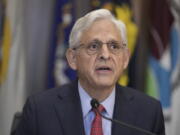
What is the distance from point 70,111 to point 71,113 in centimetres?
1

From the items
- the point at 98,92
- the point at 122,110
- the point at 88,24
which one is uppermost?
the point at 88,24

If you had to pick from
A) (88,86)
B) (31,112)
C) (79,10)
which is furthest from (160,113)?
(79,10)

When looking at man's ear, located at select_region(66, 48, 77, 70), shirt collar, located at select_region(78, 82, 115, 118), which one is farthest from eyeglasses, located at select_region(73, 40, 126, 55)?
shirt collar, located at select_region(78, 82, 115, 118)

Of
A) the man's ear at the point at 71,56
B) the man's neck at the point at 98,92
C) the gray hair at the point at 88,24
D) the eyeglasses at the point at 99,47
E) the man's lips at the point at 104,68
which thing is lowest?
the man's neck at the point at 98,92

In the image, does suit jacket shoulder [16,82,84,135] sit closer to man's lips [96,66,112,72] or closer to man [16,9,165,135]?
man [16,9,165,135]

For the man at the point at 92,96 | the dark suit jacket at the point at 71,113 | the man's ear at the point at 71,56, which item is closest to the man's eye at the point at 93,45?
the man at the point at 92,96

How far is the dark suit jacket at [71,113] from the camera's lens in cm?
181

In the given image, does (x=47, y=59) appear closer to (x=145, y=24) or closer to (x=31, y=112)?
(x=145, y=24)

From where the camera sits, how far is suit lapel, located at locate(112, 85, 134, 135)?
6.02ft

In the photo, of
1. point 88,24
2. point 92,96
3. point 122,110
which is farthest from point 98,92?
point 88,24

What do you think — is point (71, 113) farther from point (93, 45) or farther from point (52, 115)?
point (93, 45)

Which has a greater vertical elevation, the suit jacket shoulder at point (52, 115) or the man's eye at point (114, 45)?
the man's eye at point (114, 45)

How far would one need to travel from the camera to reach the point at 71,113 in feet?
6.11

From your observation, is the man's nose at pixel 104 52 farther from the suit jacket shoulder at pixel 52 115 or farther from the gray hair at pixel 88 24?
the suit jacket shoulder at pixel 52 115
